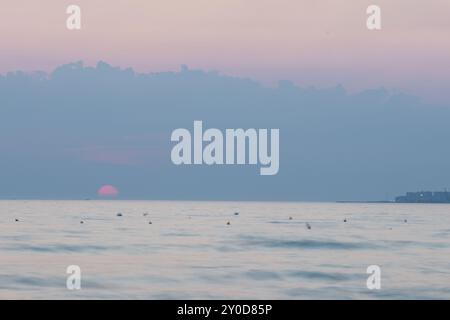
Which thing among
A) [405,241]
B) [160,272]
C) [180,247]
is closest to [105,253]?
[180,247]

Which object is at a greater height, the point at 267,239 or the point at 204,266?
the point at 267,239

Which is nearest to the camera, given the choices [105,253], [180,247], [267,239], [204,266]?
[204,266]

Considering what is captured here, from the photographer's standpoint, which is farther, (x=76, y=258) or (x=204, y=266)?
(x=76, y=258)

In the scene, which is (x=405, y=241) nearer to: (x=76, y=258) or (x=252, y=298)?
(x=76, y=258)

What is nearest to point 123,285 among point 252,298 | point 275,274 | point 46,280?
point 46,280

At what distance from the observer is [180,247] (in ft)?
230

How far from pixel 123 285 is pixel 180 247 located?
2839 centimetres

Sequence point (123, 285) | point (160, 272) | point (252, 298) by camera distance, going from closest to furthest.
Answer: point (252, 298) → point (123, 285) → point (160, 272)
